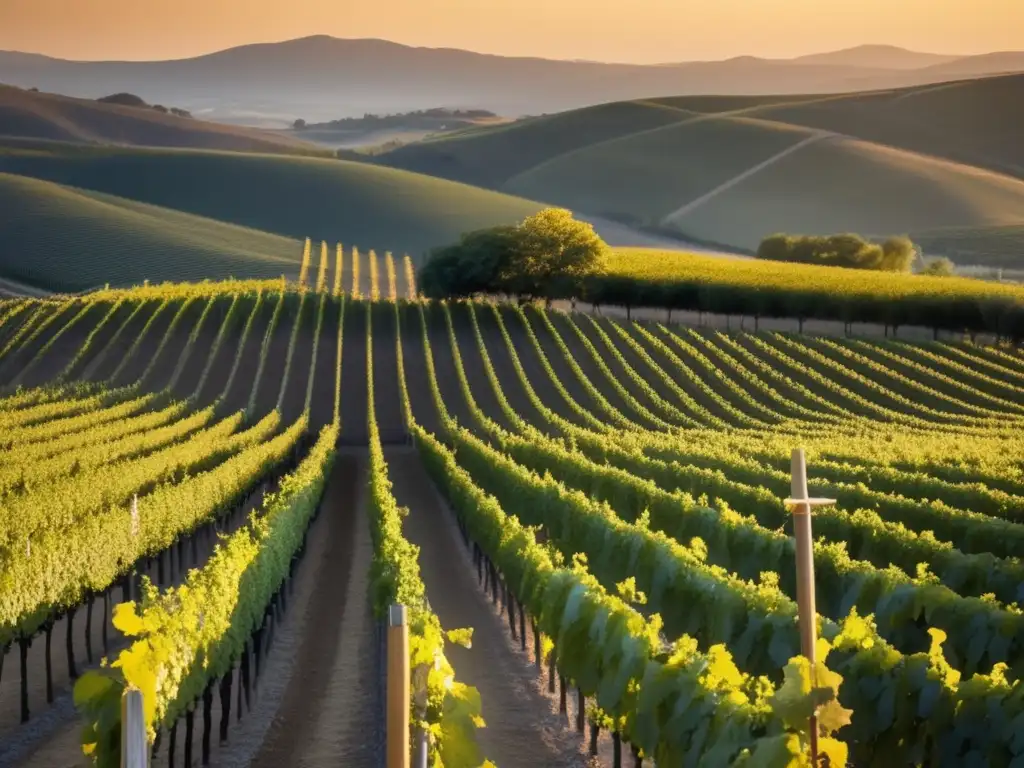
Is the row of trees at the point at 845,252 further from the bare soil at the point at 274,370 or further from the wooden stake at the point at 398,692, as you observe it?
the wooden stake at the point at 398,692

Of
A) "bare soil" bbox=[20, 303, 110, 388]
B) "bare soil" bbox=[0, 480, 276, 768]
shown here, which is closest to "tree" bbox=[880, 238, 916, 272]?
"bare soil" bbox=[20, 303, 110, 388]

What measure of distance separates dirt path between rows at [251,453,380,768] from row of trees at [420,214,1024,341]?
53644 millimetres

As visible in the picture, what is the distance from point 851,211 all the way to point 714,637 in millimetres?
182355

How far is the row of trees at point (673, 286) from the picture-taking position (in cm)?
8788

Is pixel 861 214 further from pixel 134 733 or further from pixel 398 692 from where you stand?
pixel 134 733

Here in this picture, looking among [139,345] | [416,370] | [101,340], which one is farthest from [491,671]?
[101,340]

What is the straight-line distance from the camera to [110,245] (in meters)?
122

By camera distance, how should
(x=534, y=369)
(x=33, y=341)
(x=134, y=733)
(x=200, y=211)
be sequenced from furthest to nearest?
(x=200, y=211) < (x=33, y=341) < (x=534, y=369) < (x=134, y=733)

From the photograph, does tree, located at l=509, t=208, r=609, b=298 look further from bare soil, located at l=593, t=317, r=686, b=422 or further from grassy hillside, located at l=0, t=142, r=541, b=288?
grassy hillside, located at l=0, t=142, r=541, b=288

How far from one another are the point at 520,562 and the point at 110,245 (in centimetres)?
10204

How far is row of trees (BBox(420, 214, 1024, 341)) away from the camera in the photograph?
87.9m

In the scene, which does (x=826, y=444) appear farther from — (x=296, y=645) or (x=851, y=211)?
(x=851, y=211)

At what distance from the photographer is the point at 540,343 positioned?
85375mm

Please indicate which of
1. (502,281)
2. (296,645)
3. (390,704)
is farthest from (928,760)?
(502,281)
